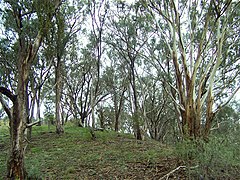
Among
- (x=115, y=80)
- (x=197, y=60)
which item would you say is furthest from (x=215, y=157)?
(x=115, y=80)

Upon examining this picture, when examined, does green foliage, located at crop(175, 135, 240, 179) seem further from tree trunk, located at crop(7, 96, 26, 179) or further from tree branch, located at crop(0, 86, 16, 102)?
tree branch, located at crop(0, 86, 16, 102)

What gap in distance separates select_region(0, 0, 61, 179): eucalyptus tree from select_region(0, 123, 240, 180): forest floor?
0.86 meters

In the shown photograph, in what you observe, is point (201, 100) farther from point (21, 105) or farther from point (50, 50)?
point (50, 50)

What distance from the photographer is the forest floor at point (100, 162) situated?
687 cm

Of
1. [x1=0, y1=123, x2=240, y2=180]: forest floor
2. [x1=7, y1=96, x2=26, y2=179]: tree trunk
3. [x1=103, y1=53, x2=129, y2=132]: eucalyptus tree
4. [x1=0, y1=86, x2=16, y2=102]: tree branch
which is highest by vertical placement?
[x1=103, y1=53, x2=129, y2=132]: eucalyptus tree

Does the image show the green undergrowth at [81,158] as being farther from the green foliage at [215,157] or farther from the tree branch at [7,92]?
the green foliage at [215,157]

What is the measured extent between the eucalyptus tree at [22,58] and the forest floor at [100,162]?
0.86 meters

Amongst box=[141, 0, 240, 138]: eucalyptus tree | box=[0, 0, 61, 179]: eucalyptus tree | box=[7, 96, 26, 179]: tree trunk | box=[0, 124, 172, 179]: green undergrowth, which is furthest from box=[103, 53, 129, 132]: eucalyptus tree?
box=[7, 96, 26, 179]: tree trunk

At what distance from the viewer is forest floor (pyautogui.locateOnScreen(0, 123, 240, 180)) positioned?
6.87 metres

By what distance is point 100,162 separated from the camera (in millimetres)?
8836

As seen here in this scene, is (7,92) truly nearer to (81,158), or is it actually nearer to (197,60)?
(81,158)

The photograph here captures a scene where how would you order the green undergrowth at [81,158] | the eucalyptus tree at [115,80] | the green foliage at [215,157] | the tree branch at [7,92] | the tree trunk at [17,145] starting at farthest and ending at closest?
1. the eucalyptus tree at [115,80]
2. the green undergrowth at [81,158]
3. the tree trunk at [17,145]
4. the tree branch at [7,92]
5. the green foliage at [215,157]

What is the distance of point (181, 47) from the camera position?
328 inches

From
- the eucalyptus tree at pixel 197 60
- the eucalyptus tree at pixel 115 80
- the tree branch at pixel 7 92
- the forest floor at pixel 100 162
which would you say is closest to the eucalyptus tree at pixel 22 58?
the tree branch at pixel 7 92
